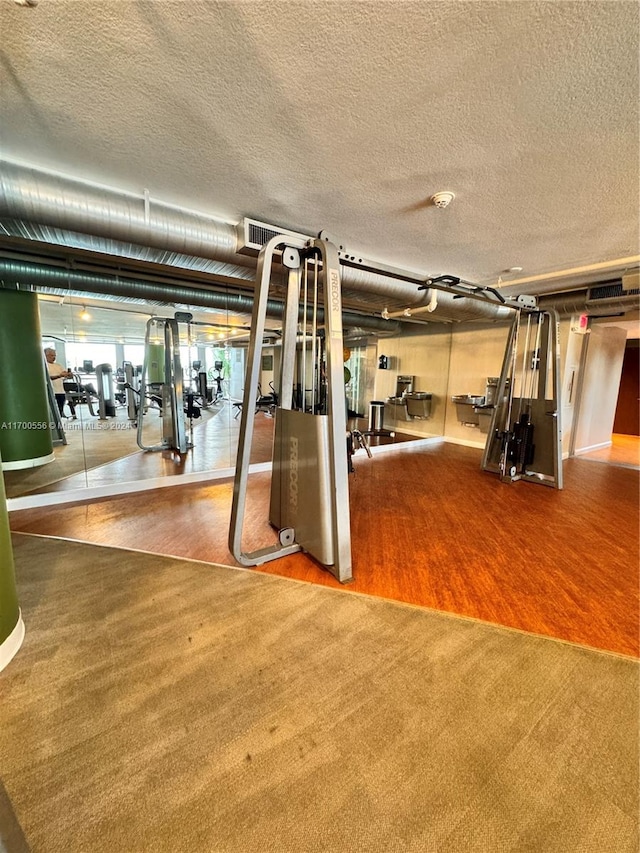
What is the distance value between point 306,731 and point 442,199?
363 cm

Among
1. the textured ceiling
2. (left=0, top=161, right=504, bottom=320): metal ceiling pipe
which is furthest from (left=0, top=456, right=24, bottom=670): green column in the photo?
the textured ceiling

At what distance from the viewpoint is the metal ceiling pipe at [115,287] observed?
3.87 meters

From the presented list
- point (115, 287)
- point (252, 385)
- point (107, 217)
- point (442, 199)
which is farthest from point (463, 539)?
point (115, 287)

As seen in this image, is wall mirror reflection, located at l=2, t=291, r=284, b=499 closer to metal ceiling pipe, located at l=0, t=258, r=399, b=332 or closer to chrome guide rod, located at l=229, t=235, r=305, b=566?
metal ceiling pipe, located at l=0, t=258, r=399, b=332

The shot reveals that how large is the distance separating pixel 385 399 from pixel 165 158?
7376mm

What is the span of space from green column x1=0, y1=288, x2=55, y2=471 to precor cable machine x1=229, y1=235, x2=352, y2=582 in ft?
12.4

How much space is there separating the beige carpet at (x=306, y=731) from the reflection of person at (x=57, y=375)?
3280 millimetres

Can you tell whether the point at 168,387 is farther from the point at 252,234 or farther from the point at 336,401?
the point at 336,401

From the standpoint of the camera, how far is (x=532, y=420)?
4855 mm

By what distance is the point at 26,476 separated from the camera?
4.30 meters

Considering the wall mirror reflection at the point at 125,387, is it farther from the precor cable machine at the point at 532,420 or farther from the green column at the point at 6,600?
the precor cable machine at the point at 532,420

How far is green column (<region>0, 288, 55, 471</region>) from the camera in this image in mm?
4176

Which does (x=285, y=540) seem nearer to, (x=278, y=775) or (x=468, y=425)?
(x=278, y=775)

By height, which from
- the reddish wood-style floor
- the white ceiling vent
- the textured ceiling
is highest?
the textured ceiling
